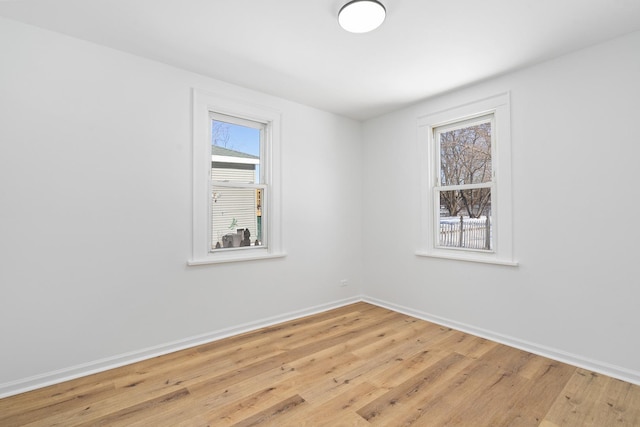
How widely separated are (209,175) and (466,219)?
2863 millimetres


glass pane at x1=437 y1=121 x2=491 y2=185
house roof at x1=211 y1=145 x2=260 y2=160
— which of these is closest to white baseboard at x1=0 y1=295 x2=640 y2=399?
glass pane at x1=437 y1=121 x2=491 y2=185

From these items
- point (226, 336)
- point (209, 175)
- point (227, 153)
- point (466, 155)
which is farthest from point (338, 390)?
point (466, 155)

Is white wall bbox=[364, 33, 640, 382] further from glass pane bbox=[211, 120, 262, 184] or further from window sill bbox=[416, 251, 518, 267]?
glass pane bbox=[211, 120, 262, 184]

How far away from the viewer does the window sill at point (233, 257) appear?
296 centimetres

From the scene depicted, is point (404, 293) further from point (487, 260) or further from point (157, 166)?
point (157, 166)

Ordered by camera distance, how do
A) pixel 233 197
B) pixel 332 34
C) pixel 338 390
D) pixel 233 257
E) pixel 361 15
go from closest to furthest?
pixel 361 15 < pixel 338 390 < pixel 332 34 < pixel 233 257 < pixel 233 197

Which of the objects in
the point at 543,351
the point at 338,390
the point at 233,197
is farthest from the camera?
the point at 233,197

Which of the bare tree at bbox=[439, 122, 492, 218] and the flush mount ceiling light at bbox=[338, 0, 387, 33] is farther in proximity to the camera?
the bare tree at bbox=[439, 122, 492, 218]

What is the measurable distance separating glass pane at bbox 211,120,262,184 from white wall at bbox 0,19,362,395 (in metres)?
0.33

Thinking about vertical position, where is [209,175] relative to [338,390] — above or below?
above

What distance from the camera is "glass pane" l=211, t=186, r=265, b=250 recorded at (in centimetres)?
322

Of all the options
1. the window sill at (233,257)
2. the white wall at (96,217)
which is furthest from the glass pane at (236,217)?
the white wall at (96,217)

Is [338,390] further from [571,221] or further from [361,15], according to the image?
[361,15]

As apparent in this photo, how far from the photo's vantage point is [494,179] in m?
3.11
